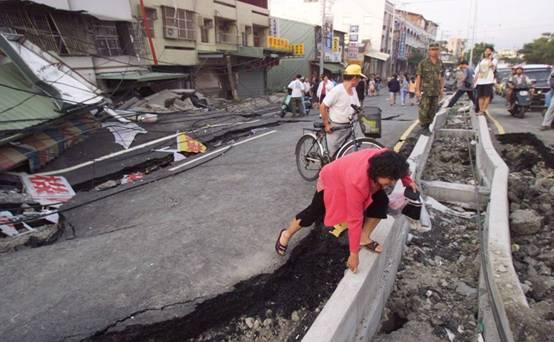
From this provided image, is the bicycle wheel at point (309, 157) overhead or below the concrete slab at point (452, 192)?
overhead

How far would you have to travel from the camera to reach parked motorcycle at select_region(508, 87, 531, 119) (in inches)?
427

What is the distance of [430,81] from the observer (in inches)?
275

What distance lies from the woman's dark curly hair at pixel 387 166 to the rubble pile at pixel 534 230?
4.79 ft

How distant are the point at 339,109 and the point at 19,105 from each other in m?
5.94

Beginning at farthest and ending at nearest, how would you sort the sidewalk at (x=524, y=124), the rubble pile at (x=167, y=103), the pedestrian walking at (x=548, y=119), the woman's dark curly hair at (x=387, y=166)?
1. the rubble pile at (x=167, y=103)
2. the pedestrian walking at (x=548, y=119)
3. the sidewalk at (x=524, y=124)
4. the woman's dark curly hair at (x=387, y=166)

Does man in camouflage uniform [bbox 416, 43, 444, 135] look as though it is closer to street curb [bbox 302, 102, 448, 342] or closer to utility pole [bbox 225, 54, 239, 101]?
street curb [bbox 302, 102, 448, 342]

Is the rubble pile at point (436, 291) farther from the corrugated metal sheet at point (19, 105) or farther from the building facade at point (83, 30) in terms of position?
the building facade at point (83, 30)

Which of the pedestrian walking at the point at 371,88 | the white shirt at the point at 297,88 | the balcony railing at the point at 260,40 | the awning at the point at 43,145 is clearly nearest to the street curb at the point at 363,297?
the awning at the point at 43,145

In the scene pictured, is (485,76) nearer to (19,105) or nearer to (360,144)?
(360,144)

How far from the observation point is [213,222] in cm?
429

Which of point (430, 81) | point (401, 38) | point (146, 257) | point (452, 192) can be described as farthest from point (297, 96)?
point (401, 38)

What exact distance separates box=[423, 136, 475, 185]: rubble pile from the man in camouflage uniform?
93 centimetres

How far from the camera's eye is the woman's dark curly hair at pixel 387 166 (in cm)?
238

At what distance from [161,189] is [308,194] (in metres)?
2.45
